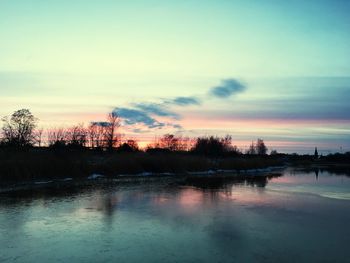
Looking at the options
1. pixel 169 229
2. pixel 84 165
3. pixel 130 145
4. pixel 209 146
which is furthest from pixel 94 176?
pixel 209 146

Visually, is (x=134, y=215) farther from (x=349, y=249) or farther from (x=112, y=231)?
(x=349, y=249)

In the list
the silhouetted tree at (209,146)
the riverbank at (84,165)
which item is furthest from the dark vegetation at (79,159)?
the silhouetted tree at (209,146)

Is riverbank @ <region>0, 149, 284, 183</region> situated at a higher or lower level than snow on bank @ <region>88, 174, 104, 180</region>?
higher

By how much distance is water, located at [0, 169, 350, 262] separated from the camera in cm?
799

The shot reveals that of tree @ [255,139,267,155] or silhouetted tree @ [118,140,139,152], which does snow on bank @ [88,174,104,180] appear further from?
tree @ [255,139,267,155]

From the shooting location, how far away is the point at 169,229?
34.7 ft

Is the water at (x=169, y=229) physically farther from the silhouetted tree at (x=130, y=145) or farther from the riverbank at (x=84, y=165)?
the silhouetted tree at (x=130, y=145)

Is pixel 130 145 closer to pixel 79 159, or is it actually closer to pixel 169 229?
pixel 79 159

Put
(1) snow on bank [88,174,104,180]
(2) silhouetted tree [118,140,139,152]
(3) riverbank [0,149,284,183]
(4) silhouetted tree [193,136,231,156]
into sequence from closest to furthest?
(3) riverbank [0,149,284,183], (1) snow on bank [88,174,104,180], (2) silhouetted tree [118,140,139,152], (4) silhouetted tree [193,136,231,156]

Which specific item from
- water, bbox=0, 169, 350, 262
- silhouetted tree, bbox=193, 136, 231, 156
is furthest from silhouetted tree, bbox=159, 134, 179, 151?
water, bbox=0, 169, 350, 262

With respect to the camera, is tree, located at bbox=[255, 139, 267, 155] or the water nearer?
the water

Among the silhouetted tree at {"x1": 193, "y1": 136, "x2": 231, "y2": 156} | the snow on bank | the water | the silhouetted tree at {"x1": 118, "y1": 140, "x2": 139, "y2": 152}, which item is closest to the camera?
the water

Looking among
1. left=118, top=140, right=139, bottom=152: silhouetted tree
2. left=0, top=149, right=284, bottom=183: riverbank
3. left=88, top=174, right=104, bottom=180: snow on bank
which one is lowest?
left=88, top=174, right=104, bottom=180: snow on bank

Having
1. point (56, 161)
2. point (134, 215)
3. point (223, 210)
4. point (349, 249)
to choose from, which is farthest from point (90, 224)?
point (56, 161)
